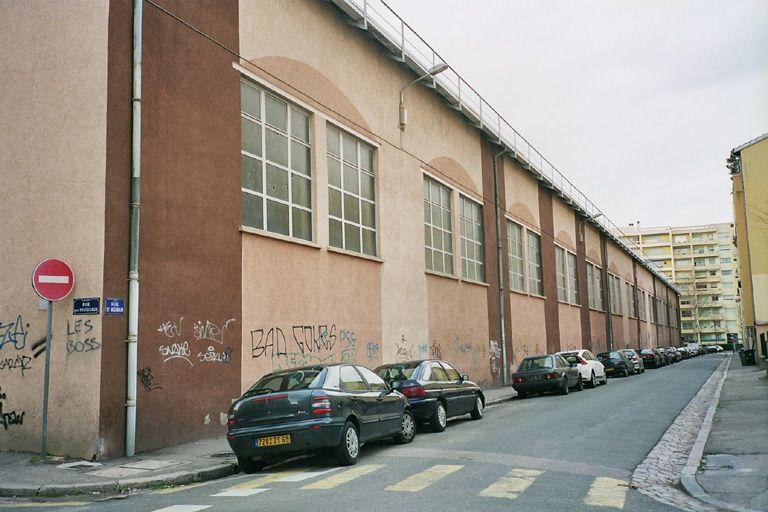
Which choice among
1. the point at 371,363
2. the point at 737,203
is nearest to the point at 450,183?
the point at 371,363

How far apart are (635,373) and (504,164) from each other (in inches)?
583

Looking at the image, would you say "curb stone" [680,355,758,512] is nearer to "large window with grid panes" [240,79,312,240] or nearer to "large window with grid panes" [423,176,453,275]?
"large window with grid panes" [240,79,312,240]

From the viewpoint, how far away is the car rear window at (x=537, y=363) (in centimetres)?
2277

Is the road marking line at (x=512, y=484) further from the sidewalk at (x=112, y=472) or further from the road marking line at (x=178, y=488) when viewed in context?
the sidewalk at (x=112, y=472)

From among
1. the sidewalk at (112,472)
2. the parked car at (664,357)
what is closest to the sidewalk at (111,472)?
the sidewalk at (112,472)

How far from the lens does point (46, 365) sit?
10.3 m

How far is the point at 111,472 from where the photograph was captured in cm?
940

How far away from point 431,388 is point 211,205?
5541 mm

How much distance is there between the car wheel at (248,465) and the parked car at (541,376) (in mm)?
14086

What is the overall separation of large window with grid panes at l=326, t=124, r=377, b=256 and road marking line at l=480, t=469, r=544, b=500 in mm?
9997

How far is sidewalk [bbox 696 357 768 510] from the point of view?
7.12 meters

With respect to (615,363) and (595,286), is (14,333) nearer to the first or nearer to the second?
(615,363)

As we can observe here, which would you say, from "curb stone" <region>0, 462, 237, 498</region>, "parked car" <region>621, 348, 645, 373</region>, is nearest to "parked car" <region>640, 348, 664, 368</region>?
"parked car" <region>621, 348, 645, 373</region>

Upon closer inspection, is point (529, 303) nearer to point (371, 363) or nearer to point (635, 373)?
point (635, 373)
